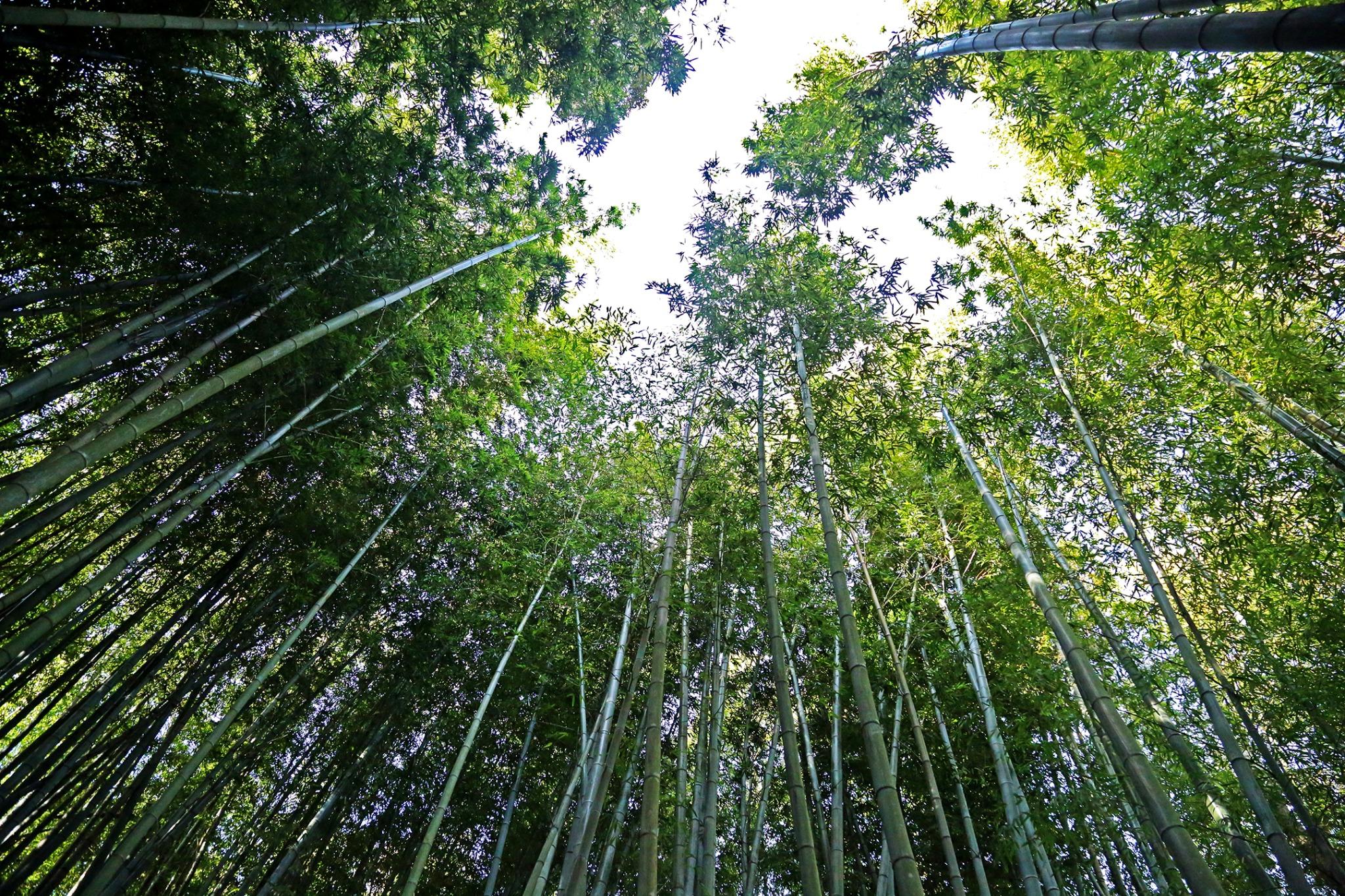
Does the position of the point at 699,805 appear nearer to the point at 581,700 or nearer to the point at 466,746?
the point at 581,700

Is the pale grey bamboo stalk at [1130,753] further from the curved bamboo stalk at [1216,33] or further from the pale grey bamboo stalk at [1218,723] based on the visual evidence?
the curved bamboo stalk at [1216,33]

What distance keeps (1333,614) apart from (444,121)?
639 centimetres

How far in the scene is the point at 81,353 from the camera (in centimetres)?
242

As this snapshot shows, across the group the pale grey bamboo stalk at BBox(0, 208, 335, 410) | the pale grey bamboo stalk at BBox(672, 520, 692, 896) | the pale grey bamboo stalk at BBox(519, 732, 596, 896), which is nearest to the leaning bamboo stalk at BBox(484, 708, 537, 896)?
the pale grey bamboo stalk at BBox(519, 732, 596, 896)

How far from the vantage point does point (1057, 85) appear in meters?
3.98

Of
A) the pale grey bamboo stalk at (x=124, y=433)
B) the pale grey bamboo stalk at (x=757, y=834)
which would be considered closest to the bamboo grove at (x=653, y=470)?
the pale grey bamboo stalk at (x=124, y=433)

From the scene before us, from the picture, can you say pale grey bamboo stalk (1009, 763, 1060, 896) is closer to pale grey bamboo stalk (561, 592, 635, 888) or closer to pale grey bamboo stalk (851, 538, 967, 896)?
pale grey bamboo stalk (851, 538, 967, 896)

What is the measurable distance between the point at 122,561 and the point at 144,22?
233cm

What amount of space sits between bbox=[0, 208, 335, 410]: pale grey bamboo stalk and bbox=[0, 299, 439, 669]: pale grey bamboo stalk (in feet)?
2.46

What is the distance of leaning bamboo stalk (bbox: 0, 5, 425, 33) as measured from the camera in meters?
2.00

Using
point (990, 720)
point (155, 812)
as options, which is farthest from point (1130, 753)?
point (155, 812)

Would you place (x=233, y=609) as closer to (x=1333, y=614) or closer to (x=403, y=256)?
(x=403, y=256)

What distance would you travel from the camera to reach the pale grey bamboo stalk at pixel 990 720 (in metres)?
3.29

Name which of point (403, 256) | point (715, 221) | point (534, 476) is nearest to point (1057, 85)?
point (715, 221)
